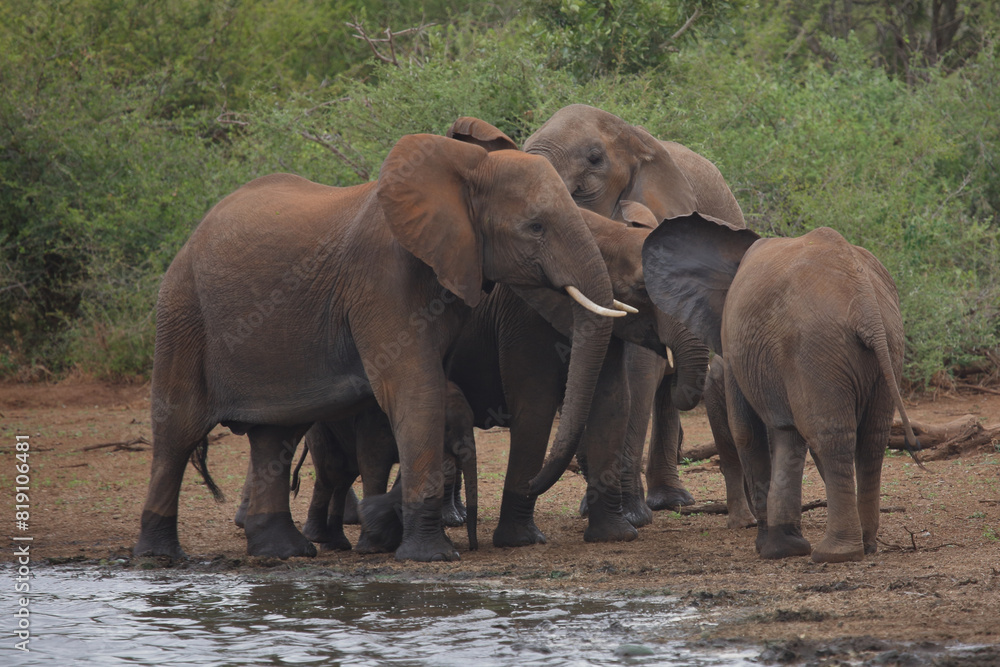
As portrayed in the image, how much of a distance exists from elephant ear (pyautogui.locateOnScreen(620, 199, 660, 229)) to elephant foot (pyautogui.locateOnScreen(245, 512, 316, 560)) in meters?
2.72

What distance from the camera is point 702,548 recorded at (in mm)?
7312

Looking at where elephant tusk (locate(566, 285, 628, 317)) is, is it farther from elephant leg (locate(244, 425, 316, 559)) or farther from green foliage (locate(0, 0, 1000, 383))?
green foliage (locate(0, 0, 1000, 383))

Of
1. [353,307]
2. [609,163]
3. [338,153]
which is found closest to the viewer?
[353,307]

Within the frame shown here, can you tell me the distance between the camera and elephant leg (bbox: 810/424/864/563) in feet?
19.4

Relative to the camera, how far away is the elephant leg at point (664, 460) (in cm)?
930

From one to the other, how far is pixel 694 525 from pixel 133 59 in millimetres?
13710

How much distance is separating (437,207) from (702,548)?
2.37 m

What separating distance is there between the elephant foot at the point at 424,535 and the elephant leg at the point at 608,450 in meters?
0.96

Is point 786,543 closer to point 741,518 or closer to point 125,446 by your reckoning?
point 741,518

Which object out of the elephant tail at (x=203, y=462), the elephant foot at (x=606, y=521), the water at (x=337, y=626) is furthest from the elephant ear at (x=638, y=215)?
the elephant tail at (x=203, y=462)

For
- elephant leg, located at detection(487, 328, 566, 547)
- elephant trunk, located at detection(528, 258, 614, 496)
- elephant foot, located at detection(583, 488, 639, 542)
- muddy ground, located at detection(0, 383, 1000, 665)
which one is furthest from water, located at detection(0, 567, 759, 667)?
elephant foot, located at detection(583, 488, 639, 542)

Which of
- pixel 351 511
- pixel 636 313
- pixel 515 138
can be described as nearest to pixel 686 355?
pixel 636 313

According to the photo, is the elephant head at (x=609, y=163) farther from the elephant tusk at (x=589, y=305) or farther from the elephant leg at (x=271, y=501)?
the elephant leg at (x=271, y=501)

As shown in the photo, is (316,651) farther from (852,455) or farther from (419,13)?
(419,13)
